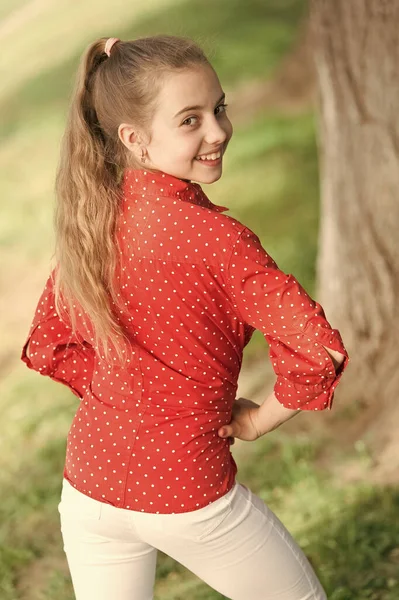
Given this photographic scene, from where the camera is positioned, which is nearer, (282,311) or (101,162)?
(282,311)

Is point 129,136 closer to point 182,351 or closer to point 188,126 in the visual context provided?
point 188,126

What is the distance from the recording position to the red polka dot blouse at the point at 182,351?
1.85m

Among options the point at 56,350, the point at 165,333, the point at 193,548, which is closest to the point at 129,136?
the point at 165,333

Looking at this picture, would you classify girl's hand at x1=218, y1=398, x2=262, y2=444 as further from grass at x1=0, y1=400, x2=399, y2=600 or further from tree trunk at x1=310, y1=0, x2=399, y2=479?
tree trunk at x1=310, y1=0, x2=399, y2=479

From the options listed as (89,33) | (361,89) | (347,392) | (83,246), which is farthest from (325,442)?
(89,33)

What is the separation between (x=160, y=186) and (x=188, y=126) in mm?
120

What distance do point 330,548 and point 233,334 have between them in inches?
65.2

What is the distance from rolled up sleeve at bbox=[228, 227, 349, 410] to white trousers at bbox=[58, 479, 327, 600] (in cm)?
33

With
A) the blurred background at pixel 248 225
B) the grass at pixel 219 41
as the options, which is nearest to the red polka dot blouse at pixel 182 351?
the blurred background at pixel 248 225

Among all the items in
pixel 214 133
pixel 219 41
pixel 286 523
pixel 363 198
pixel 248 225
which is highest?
pixel 214 133

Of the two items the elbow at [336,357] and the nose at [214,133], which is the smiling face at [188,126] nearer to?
the nose at [214,133]

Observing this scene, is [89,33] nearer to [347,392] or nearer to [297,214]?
[297,214]

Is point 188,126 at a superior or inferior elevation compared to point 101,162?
superior

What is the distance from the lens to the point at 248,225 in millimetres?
6281
